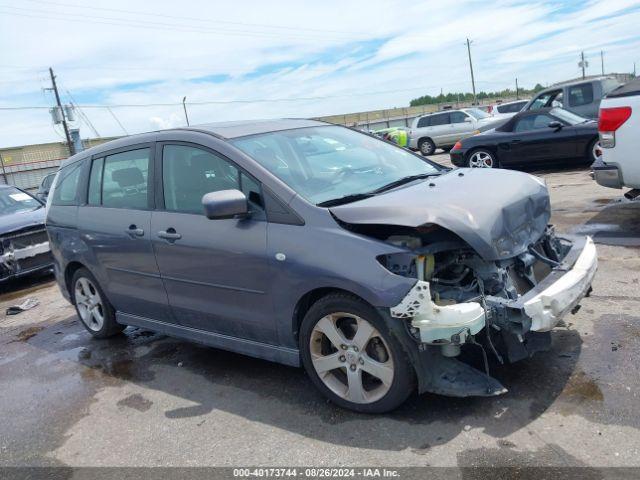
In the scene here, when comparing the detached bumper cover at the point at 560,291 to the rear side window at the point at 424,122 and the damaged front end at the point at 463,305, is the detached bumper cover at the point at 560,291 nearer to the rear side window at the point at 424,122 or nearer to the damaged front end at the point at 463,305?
the damaged front end at the point at 463,305

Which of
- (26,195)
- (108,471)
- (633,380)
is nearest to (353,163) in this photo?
(633,380)

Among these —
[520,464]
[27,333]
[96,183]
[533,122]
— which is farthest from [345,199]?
[533,122]

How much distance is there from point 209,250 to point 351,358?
1268mm

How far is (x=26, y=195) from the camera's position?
9898 millimetres

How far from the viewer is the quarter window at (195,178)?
13.0ft

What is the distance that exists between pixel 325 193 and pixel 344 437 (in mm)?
1518

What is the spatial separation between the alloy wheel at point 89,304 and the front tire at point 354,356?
2.75 m

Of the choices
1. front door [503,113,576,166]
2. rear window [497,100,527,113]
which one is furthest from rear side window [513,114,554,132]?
rear window [497,100,527,113]

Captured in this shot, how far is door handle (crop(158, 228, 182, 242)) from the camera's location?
4.26m

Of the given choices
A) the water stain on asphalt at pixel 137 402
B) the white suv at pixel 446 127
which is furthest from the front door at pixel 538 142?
the water stain on asphalt at pixel 137 402

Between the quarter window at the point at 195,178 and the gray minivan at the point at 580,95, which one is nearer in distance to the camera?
the quarter window at the point at 195,178

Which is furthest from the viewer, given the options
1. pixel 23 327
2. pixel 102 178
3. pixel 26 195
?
pixel 26 195

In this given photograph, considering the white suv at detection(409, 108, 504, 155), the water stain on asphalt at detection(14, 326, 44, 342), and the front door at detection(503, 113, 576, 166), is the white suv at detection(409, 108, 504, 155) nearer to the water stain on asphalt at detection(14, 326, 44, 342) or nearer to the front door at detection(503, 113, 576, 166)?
the front door at detection(503, 113, 576, 166)

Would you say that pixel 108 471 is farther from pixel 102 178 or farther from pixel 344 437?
pixel 102 178
